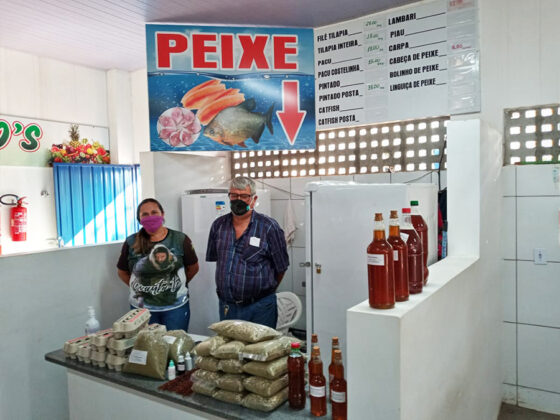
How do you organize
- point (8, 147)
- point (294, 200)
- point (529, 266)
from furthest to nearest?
point (8, 147), point (294, 200), point (529, 266)

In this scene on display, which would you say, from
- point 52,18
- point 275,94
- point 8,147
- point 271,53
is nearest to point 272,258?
point 275,94

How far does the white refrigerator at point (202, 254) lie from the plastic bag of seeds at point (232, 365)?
2.28 m

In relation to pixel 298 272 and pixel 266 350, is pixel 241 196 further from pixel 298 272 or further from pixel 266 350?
pixel 298 272

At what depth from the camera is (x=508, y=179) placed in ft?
11.0

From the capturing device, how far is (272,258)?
3066mm

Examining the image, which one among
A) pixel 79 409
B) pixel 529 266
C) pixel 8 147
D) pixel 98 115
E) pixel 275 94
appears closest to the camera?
pixel 79 409

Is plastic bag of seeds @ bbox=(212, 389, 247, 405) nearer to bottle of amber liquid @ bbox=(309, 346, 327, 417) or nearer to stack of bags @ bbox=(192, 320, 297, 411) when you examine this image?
stack of bags @ bbox=(192, 320, 297, 411)

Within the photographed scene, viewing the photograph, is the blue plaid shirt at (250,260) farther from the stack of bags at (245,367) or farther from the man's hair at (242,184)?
the stack of bags at (245,367)

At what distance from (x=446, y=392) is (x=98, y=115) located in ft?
17.8

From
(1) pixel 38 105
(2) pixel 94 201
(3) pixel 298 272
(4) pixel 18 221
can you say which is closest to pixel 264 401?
(3) pixel 298 272

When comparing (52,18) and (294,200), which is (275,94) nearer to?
(294,200)

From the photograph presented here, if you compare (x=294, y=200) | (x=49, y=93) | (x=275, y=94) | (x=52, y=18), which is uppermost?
(x=52, y=18)

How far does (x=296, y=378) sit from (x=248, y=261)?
1.34 m

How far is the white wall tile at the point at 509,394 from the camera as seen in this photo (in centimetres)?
336
